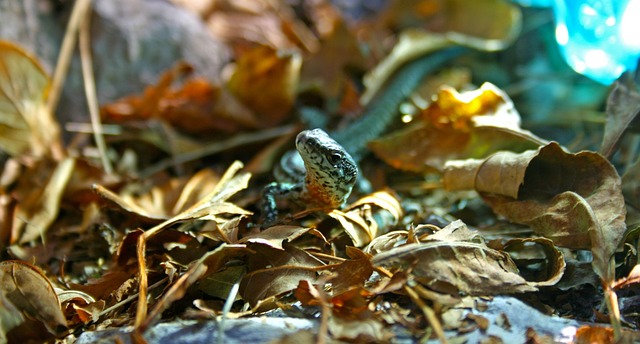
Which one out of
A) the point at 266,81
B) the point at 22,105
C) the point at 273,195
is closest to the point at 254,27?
the point at 266,81

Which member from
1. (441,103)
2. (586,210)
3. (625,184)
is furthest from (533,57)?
(586,210)

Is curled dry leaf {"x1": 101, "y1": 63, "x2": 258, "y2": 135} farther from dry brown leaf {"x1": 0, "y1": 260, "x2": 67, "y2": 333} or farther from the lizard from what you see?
dry brown leaf {"x1": 0, "y1": 260, "x2": 67, "y2": 333}

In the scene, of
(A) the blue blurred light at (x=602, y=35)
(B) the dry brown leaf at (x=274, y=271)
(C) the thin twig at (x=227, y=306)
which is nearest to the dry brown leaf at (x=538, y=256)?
(B) the dry brown leaf at (x=274, y=271)

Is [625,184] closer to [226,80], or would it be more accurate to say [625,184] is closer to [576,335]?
[576,335]

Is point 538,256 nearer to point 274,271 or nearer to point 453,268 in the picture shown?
point 453,268

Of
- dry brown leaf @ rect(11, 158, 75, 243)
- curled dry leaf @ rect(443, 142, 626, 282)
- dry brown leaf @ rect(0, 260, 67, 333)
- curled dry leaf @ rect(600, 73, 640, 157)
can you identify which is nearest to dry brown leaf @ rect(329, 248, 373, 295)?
curled dry leaf @ rect(443, 142, 626, 282)

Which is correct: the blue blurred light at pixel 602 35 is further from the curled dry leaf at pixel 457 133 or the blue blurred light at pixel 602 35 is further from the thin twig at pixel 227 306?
the thin twig at pixel 227 306
